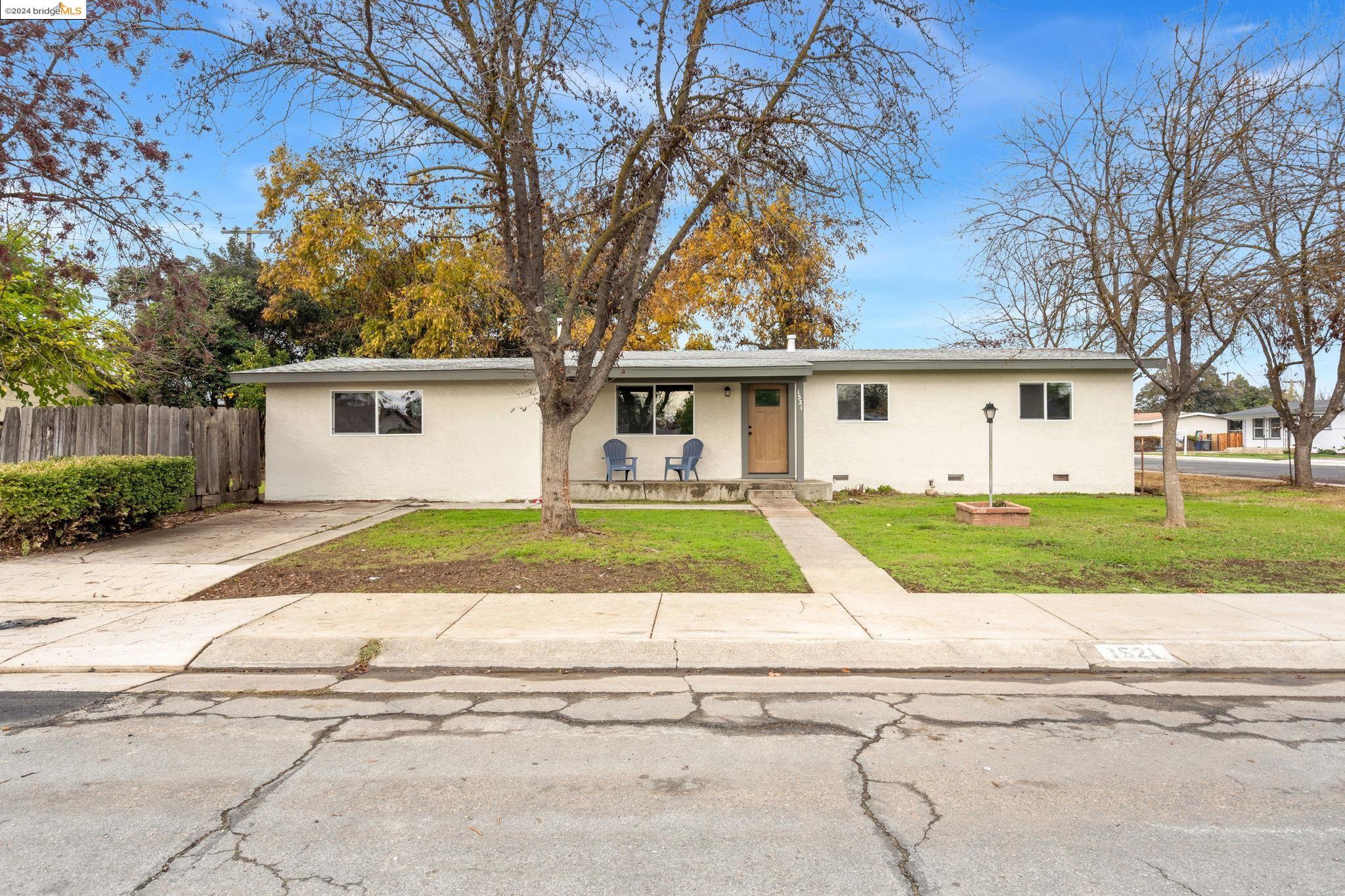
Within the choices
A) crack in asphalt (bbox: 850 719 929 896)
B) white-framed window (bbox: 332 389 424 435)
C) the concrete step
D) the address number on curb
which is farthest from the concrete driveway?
the address number on curb

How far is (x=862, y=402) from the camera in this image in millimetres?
17000

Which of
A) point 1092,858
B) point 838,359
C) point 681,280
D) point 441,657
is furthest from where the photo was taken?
point 681,280

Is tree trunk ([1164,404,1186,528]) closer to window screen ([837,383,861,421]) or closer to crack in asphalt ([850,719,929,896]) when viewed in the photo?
window screen ([837,383,861,421])

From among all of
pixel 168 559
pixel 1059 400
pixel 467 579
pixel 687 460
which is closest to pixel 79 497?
pixel 168 559

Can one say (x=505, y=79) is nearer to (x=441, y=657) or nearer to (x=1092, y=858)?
(x=441, y=657)

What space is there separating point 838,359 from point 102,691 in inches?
566

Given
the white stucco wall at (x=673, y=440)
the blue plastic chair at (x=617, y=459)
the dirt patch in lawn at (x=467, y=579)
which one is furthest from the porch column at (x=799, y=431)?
the dirt patch in lawn at (x=467, y=579)

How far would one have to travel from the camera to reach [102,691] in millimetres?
4824

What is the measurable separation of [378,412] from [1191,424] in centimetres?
6981

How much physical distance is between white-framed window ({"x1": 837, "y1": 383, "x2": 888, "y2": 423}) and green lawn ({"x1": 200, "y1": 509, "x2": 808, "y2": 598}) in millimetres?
6016

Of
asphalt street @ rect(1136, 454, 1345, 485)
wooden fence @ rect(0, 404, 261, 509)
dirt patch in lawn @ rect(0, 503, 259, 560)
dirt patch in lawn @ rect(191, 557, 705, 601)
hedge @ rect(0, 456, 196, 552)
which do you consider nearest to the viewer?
dirt patch in lawn @ rect(191, 557, 705, 601)

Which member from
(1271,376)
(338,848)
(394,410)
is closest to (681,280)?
(394,410)

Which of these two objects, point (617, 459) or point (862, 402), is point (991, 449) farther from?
point (617, 459)

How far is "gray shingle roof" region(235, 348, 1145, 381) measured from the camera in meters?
15.0
